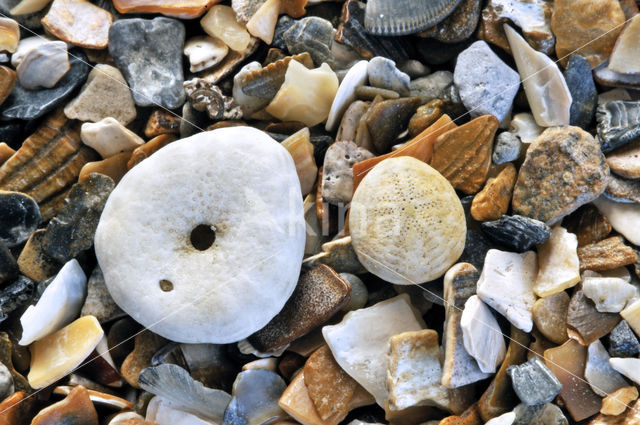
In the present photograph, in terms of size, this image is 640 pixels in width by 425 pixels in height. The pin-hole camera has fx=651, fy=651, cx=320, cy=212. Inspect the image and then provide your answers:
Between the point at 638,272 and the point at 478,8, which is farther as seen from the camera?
the point at 478,8

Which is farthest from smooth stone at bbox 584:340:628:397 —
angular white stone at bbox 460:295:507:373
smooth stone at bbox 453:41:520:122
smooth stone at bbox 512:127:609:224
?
smooth stone at bbox 453:41:520:122

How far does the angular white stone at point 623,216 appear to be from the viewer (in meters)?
1.20

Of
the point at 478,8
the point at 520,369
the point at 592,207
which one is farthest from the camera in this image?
the point at 478,8

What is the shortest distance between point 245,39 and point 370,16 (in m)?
0.27

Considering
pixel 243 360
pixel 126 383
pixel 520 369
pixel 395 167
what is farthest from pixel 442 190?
pixel 126 383

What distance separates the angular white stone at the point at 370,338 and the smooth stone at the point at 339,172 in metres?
0.23

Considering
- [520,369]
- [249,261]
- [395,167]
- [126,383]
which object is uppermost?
[395,167]

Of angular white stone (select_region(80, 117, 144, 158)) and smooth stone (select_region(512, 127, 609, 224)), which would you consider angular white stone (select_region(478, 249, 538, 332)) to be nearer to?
smooth stone (select_region(512, 127, 609, 224))

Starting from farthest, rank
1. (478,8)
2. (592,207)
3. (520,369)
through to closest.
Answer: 1. (478,8)
2. (592,207)
3. (520,369)

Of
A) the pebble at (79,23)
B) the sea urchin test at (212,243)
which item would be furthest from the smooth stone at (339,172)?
the pebble at (79,23)

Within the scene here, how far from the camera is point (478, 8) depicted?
1.35 meters

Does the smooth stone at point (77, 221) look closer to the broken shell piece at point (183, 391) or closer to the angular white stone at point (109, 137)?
the angular white stone at point (109, 137)

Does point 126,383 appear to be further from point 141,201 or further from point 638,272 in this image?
point 638,272

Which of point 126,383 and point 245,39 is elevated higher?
point 245,39
